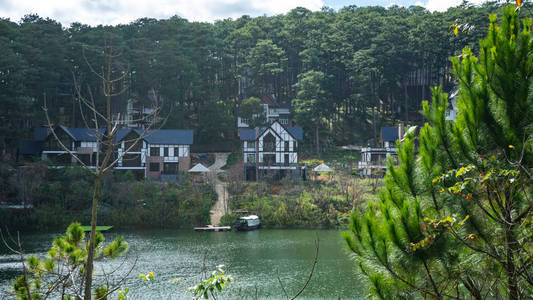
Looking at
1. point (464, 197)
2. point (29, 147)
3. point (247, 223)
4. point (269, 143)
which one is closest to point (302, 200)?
point (247, 223)

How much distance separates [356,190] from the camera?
3303 cm

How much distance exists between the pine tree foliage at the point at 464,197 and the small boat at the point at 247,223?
77.7ft

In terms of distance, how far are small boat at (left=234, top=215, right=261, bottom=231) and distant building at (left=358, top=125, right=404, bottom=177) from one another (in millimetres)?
10019

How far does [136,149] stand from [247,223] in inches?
583

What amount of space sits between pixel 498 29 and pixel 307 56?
4483cm

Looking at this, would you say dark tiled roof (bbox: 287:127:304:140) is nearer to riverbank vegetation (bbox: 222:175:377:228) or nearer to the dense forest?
the dense forest

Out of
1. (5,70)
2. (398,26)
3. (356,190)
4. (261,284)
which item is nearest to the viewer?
(261,284)

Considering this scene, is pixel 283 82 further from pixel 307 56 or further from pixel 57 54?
pixel 57 54

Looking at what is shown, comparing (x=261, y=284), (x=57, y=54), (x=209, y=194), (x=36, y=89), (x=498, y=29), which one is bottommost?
(x=261, y=284)

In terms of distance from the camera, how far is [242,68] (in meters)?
52.9

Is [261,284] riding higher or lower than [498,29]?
lower

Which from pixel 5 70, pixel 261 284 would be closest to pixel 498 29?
pixel 261 284

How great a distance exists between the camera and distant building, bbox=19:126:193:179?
38.8m

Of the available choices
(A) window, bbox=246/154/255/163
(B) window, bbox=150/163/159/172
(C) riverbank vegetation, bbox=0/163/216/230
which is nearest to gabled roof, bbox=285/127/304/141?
(A) window, bbox=246/154/255/163
